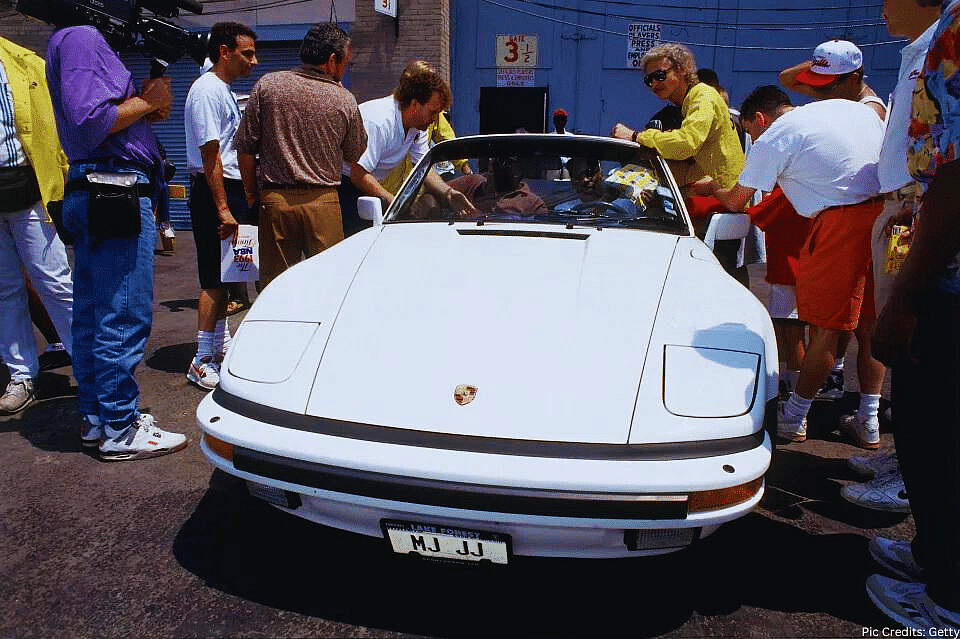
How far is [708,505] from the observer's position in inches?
62.4

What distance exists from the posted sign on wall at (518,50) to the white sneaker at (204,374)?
975 centimetres

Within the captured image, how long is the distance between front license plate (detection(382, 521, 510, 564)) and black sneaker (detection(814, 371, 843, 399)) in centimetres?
292

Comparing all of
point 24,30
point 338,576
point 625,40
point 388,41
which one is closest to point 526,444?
point 338,576

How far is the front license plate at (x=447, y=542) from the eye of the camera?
1.63 m

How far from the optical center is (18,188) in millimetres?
3111

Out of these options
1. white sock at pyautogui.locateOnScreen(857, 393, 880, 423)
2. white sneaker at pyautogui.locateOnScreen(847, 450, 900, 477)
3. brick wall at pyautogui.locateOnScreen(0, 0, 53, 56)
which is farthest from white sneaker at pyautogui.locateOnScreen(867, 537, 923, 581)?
brick wall at pyautogui.locateOnScreen(0, 0, 53, 56)

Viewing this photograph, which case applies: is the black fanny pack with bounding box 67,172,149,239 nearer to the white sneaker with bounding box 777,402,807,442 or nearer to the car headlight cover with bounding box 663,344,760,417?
the car headlight cover with bounding box 663,344,760,417

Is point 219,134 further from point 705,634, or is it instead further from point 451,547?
point 705,634

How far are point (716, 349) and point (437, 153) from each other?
1.95m

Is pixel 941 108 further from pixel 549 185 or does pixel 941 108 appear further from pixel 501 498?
pixel 549 185

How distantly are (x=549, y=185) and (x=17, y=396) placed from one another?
296cm

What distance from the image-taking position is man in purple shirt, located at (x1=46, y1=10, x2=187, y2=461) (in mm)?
2416

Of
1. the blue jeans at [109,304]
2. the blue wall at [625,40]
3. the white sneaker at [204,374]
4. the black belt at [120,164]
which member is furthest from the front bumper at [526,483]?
the blue wall at [625,40]

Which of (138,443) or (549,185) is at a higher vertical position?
(549,185)
